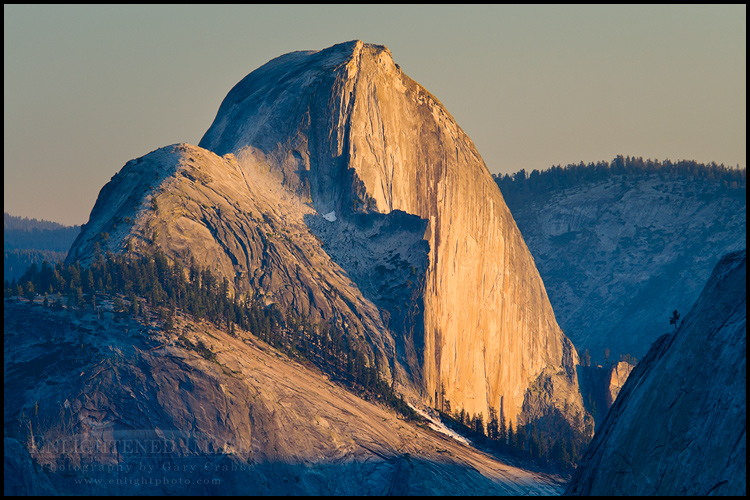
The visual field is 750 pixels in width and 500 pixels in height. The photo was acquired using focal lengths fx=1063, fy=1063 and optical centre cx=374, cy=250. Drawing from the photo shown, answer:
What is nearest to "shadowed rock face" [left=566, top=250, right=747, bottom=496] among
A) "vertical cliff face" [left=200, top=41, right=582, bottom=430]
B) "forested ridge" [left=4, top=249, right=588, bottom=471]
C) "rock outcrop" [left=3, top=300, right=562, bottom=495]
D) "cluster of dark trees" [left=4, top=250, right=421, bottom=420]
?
"rock outcrop" [left=3, top=300, right=562, bottom=495]

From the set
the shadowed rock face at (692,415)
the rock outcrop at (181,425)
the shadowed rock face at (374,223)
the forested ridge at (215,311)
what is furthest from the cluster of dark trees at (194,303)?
the shadowed rock face at (692,415)

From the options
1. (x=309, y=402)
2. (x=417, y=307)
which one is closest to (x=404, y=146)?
(x=417, y=307)

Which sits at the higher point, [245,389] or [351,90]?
[351,90]

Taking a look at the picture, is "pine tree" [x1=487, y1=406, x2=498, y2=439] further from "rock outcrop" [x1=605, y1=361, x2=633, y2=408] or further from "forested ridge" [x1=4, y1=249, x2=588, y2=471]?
"rock outcrop" [x1=605, y1=361, x2=633, y2=408]

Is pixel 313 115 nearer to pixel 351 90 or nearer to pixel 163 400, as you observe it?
pixel 351 90

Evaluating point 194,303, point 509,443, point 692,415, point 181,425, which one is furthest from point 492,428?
point 692,415

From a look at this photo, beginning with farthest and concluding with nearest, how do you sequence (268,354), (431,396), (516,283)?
(516,283), (431,396), (268,354)

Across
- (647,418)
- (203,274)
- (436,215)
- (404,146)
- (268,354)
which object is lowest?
(647,418)
